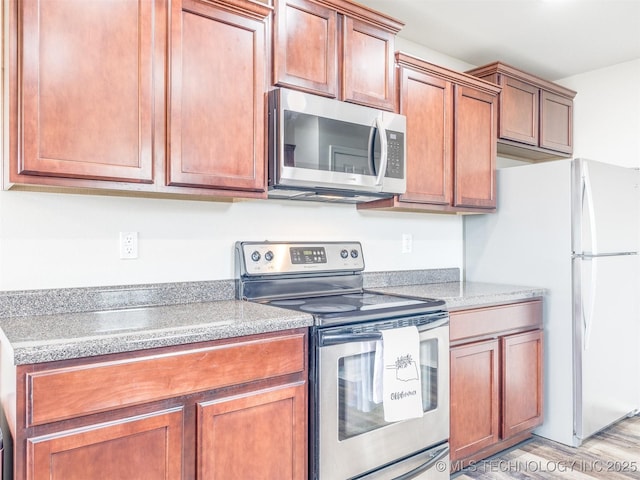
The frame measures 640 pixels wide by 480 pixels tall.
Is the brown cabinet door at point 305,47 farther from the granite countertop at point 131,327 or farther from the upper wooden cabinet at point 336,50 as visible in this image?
the granite countertop at point 131,327

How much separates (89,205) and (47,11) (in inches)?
27.5

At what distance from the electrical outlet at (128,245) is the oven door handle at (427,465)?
1.44m

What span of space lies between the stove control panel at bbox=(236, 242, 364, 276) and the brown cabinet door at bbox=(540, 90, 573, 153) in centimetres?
181

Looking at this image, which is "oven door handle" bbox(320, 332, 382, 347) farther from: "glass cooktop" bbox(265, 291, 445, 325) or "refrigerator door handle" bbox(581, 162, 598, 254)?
"refrigerator door handle" bbox(581, 162, 598, 254)

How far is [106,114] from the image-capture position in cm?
162

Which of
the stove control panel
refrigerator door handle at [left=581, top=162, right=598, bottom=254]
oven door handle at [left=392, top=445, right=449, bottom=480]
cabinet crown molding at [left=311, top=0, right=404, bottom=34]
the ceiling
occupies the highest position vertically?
the ceiling

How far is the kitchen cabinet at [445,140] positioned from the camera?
8.46 ft

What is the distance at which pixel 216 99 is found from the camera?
185 cm

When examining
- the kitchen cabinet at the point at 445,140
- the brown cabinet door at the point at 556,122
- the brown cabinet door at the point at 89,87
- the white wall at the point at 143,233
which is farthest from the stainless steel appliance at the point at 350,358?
the brown cabinet door at the point at 556,122

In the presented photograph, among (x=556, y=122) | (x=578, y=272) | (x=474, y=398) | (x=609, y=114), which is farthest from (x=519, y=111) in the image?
(x=474, y=398)

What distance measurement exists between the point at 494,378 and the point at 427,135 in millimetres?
1363

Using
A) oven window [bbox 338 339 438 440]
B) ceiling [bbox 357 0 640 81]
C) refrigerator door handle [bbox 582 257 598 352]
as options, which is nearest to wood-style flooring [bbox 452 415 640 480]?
refrigerator door handle [bbox 582 257 598 352]

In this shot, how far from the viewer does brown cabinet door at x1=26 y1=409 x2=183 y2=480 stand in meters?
1.25

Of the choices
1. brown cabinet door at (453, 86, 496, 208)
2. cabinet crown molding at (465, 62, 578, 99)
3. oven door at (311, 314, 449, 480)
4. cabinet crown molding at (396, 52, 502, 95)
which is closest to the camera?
oven door at (311, 314, 449, 480)
